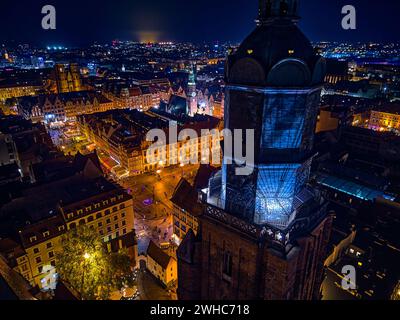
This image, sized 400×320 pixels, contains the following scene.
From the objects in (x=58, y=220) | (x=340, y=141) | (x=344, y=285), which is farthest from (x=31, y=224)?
(x=340, y=141)

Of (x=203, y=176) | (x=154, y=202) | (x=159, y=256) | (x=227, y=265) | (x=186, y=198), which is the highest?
(x=227, y=265)

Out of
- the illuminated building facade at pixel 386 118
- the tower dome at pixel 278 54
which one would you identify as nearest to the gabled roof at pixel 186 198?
the tower dome at pixel 278 54

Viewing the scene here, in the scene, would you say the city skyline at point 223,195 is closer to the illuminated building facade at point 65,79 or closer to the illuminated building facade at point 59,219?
the illuminated building facade at point 59,219

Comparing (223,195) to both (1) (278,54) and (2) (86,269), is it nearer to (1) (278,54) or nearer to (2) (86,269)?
(1) (278,54)

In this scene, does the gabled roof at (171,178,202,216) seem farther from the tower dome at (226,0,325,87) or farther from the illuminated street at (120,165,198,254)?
the tower dome at (226,0,325,87)

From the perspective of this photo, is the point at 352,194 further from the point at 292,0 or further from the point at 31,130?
the point at 31,130

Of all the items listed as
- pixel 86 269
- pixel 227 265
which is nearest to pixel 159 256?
pixel 86 269
